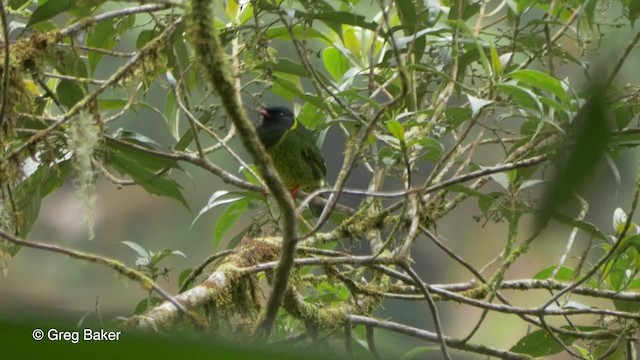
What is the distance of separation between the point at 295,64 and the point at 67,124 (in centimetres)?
62

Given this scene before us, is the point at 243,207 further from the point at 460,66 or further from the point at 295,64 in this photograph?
the point at 460,66

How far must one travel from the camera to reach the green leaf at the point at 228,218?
1.97m

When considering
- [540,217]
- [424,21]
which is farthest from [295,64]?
[540,217]

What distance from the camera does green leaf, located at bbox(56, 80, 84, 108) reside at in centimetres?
171

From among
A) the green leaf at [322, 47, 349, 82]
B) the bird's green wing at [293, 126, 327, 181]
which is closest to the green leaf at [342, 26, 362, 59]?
the green leaf at [322, 47, 349, 82]

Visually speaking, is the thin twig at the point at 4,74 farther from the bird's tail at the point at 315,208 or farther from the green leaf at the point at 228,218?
the bird's tail at the point at 315,208

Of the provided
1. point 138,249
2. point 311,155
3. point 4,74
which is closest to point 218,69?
point 4,74

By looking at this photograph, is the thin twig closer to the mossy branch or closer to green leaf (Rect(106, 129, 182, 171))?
green leaf (Rect(106, 129, 182, 171))

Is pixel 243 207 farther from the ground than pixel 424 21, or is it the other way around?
pixel 424 21

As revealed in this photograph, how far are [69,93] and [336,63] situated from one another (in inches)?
29.7

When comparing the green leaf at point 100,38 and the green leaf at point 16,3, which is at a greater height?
the green leaf at point 100,38

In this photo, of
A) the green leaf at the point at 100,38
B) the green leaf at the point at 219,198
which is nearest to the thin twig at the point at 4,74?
the green leaf at the point at 100,38

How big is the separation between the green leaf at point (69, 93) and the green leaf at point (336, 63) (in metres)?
0.70

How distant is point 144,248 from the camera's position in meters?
1.86
